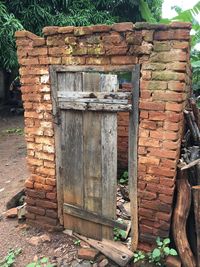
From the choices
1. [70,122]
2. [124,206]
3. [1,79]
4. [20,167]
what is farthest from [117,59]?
[1,79]

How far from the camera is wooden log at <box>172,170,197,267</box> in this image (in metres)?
3.14

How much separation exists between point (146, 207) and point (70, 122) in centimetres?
129

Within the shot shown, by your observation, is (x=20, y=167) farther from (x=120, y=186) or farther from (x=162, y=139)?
(x=162, y=139)

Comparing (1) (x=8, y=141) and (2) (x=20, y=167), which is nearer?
(2) (x=20, y=167)

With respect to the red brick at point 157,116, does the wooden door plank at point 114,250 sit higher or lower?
lower

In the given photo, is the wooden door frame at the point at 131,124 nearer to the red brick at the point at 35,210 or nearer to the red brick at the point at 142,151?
the red brick at the point at 142,151

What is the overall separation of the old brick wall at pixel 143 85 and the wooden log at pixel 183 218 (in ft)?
0.35

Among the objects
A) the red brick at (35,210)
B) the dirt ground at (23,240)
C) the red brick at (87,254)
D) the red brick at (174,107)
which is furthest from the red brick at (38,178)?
the red brick at (174,107)

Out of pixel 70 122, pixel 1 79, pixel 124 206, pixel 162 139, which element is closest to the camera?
pixel 162 139

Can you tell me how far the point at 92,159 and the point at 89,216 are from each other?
0.73 metres

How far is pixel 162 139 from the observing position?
119 inches

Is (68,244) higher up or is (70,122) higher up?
(70,122)

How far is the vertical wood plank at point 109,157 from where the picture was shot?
318 cm

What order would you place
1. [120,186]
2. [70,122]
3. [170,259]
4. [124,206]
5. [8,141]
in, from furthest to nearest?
1. [8,141]
2. [120,186]
3. [124,206]
4. [70,122]
5. [170,259]
